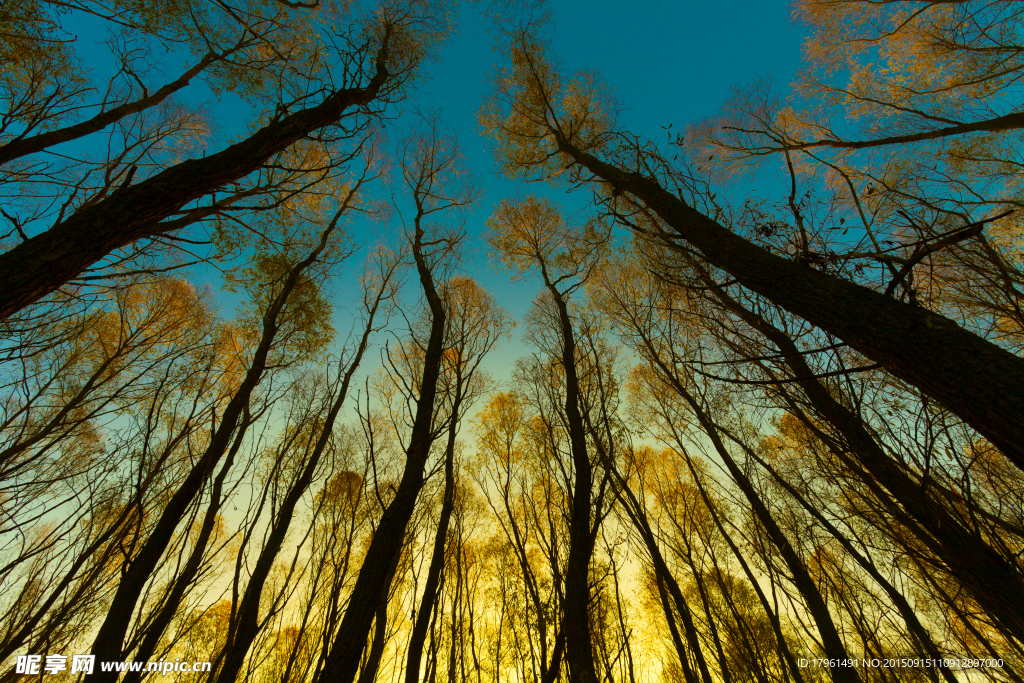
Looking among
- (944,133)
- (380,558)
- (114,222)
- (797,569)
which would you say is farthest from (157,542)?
(944,133)

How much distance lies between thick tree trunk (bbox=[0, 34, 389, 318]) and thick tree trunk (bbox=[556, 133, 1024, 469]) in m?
3.61

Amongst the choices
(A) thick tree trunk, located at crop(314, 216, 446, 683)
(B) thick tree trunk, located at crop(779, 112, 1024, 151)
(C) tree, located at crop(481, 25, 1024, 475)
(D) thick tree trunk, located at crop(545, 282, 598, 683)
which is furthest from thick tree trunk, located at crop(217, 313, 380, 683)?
(B) thick tree trunk, located at crop(779, 112, 1024, 151)

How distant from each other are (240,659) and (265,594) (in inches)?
218

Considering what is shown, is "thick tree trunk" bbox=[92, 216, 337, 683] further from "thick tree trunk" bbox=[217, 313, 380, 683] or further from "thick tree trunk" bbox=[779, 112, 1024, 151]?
"thick tree trunk" bbox=[779, 112, 1024, 151]

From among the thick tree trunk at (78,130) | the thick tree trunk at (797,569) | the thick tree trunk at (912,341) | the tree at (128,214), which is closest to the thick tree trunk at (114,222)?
the tree at (128,214)

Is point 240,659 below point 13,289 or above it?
below

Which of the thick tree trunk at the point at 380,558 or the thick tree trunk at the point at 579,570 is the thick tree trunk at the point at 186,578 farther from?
the thick tree trunk at the point at 579,570

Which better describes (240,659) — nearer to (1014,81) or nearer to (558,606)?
(558,606)

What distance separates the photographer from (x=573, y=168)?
6676 millimetres

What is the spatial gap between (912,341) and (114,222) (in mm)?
4083

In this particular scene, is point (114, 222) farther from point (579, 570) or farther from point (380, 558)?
point (579, 570)

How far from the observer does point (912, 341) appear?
1488 millimetres

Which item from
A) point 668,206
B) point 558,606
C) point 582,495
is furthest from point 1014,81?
point 558,606

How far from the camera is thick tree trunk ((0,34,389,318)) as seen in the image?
1678 millimetres
